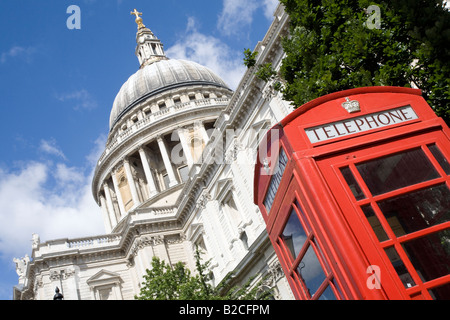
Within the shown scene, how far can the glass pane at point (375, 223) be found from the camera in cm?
422

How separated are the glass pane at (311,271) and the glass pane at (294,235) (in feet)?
0.49

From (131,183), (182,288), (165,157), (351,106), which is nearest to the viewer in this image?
(351,106)

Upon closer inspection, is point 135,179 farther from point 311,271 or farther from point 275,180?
point 311,271

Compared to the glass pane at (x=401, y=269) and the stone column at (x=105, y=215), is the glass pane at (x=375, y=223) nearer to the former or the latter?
the glass pane at (x=401, y=269)

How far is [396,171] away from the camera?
4.58 m

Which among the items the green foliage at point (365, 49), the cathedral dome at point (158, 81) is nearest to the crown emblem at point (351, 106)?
the green foliage at point (365, 49)

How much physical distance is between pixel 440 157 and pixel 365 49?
3.84 meters

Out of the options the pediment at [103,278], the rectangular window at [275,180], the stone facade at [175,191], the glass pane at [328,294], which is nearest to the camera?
the glass pane at [328,294]

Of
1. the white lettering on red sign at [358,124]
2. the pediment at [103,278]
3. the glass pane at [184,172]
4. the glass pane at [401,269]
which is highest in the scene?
the glass pane at [184,172]

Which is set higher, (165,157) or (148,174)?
(165,157)

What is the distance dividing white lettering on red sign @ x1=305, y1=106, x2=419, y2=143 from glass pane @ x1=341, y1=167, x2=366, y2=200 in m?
0.44

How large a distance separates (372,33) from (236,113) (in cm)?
1617

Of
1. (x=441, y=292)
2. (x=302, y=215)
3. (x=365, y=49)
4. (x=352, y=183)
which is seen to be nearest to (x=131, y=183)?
(x=365, y=49)
